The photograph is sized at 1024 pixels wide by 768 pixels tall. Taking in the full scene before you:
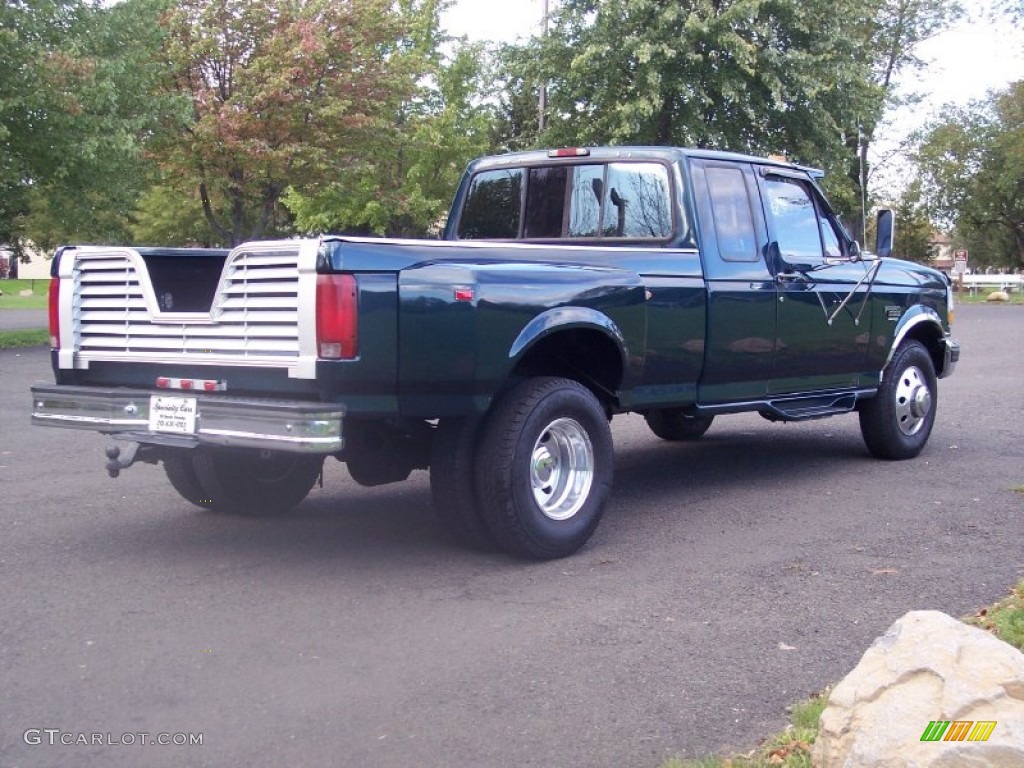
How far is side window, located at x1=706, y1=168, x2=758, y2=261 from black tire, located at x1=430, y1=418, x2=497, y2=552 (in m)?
2.24

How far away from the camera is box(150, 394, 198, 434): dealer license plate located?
5.39m

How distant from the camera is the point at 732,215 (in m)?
7.34

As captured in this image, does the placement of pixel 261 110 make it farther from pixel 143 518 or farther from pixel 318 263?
pixel 318 263

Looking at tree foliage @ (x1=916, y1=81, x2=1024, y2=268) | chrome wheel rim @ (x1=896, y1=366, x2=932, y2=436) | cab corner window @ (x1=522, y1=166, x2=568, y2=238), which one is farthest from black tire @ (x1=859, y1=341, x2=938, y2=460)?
tree foliage @ (x1=916, y1=81, x2=1024, y2=268)

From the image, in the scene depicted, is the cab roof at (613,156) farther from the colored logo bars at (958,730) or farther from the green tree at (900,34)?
the green tree at (900,34)

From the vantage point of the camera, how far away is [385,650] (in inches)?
179

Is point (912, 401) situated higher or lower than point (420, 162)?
lower

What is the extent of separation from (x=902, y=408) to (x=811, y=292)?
157cm

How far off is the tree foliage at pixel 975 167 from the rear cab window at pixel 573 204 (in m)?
47.5

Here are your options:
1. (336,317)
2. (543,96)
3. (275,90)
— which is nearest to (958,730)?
(336,317)

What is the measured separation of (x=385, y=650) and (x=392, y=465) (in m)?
1.66

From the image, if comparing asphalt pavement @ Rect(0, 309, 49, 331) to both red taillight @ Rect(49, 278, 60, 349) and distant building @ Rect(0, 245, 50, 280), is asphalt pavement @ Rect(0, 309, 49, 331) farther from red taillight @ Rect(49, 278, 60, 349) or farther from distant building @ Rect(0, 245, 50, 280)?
distant building @ Rect(0, 245, 50, 280)

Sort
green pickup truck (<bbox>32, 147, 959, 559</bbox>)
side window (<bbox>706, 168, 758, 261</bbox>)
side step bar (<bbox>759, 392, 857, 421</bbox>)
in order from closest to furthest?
1. green pickup truck (<bbox>32, 147, 959, 559</bbox>)
2. side window (<bbox>706, 168, 758, 261</bbox>)
3. side step bar (<bbox>759, 392, 857, 421</bbox>)

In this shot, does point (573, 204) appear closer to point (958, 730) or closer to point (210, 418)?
point (210, 418)
